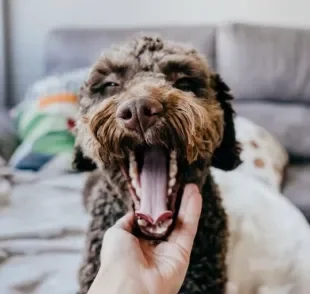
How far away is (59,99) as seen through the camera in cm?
275

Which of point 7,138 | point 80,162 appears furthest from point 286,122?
point 80,162

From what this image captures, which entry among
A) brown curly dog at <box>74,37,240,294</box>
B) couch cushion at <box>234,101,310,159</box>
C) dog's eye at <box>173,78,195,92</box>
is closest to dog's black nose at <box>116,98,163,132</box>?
brown curly dog at <box>74,37,240,294</box>

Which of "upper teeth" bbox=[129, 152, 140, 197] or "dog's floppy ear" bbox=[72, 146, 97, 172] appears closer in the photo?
"upper teeth" bbox=[129, 152, 140, 197]

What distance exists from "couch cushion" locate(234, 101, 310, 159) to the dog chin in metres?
1.56

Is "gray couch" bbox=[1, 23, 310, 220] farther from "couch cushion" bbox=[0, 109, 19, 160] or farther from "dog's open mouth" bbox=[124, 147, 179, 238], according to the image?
"dog's open mouth" bbox=[124, 147, 179, 238]

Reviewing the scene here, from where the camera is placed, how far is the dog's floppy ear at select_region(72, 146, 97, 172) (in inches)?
63.6

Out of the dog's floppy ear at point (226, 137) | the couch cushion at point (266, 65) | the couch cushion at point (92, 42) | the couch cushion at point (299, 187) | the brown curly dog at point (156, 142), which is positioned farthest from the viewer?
the couch cushion at point (92, 42)

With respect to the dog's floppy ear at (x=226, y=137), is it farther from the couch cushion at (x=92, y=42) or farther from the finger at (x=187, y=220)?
the couch cushion at (x=92, y=42)

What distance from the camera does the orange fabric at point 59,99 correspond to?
8.98 feet

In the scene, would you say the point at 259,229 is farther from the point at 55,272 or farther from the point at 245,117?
the point at 245,117

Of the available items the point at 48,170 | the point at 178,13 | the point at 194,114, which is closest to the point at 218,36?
the point at 178,13

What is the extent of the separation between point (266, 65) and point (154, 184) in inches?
71.1

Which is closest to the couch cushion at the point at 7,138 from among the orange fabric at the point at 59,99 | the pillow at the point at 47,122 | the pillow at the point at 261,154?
the pillow at the point at 47,122

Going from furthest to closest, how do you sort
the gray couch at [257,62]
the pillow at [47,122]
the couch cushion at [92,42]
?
the couch cushion at [92,42] → the gray couch at [257,62] → the pillow at [47,122]
